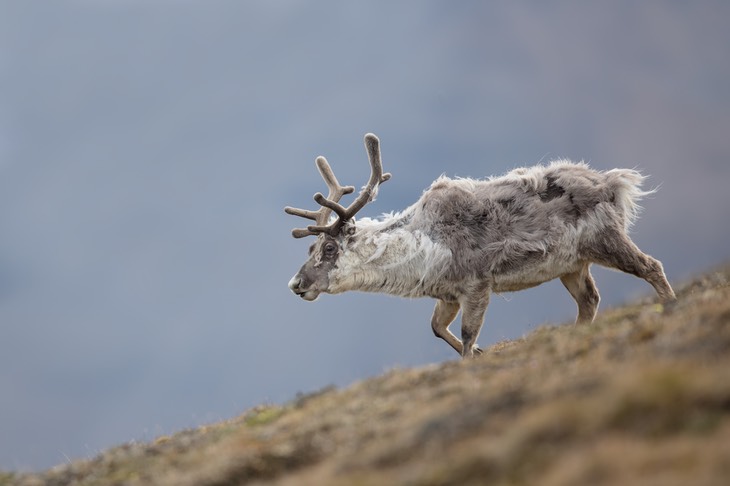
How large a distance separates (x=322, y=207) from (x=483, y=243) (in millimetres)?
3398

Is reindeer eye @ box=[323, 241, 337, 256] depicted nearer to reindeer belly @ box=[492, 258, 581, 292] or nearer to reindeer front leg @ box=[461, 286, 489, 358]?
reindeer front leg @ box=[461, 286, 489, 358]

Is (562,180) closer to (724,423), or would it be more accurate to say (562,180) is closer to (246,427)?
(246,427)

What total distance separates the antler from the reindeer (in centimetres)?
3

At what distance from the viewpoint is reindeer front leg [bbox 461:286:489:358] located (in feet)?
46.8

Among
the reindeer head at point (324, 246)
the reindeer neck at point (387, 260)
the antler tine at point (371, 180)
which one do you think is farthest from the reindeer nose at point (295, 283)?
the antler tine at point (371, 180)

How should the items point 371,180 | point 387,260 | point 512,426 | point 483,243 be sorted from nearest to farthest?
point 512,426
point 483,243
point 387,260
point 371,180

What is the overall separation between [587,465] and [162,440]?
7324 mm

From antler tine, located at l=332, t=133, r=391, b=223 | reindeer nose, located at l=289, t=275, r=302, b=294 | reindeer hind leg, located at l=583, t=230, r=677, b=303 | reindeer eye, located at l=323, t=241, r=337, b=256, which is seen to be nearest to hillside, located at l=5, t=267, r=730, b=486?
reindeer hind leg, located at l=583, t=230, r=677, b=303

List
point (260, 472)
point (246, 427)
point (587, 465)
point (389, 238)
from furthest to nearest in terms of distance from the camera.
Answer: point (389, 238)
point (246, 427)
point (260, 472)
point (587, 465)

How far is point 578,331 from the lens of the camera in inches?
448

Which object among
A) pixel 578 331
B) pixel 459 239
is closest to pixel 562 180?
pixel 459 239

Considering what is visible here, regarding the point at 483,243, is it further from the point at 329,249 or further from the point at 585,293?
the point at 329,249

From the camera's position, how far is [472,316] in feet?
46.9

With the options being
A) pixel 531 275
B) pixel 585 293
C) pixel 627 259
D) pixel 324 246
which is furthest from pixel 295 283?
pixel 627 259
